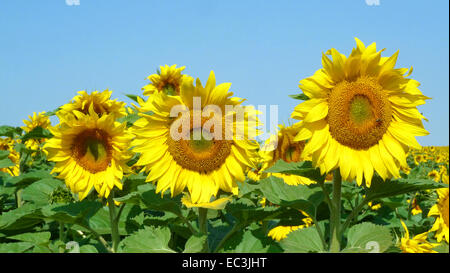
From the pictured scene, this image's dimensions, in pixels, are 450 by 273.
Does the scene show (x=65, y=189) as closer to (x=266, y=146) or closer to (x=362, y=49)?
(x=266, y=146)

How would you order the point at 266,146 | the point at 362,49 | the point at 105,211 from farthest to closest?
the point at 266,146 < the point at 105,211 < the point at 362,49

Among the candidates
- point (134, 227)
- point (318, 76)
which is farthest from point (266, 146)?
point (318, 76)

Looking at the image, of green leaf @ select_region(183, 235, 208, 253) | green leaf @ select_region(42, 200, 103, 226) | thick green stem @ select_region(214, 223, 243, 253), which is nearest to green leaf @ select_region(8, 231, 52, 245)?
green leaf @ select_region(42, 200, 103, 226)

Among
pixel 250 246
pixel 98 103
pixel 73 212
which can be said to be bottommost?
pixel 250 246

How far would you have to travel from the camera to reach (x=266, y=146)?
15.8ft

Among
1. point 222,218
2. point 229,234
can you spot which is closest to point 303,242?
point 229,234

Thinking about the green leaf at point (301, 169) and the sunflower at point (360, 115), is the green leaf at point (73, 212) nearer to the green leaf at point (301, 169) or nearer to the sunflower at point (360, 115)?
the green leaf at point (301, 169)

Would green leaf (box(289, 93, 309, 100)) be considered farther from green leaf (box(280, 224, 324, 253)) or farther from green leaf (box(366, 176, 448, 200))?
green leaf (box(280, 224, 324, 253))

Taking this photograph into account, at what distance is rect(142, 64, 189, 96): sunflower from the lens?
586 centimetres

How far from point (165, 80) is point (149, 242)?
3657 millimetres

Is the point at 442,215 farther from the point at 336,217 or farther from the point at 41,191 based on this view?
the point at 41,191

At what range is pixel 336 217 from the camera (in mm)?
2666

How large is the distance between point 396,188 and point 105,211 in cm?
231

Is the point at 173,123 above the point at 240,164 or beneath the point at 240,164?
above
